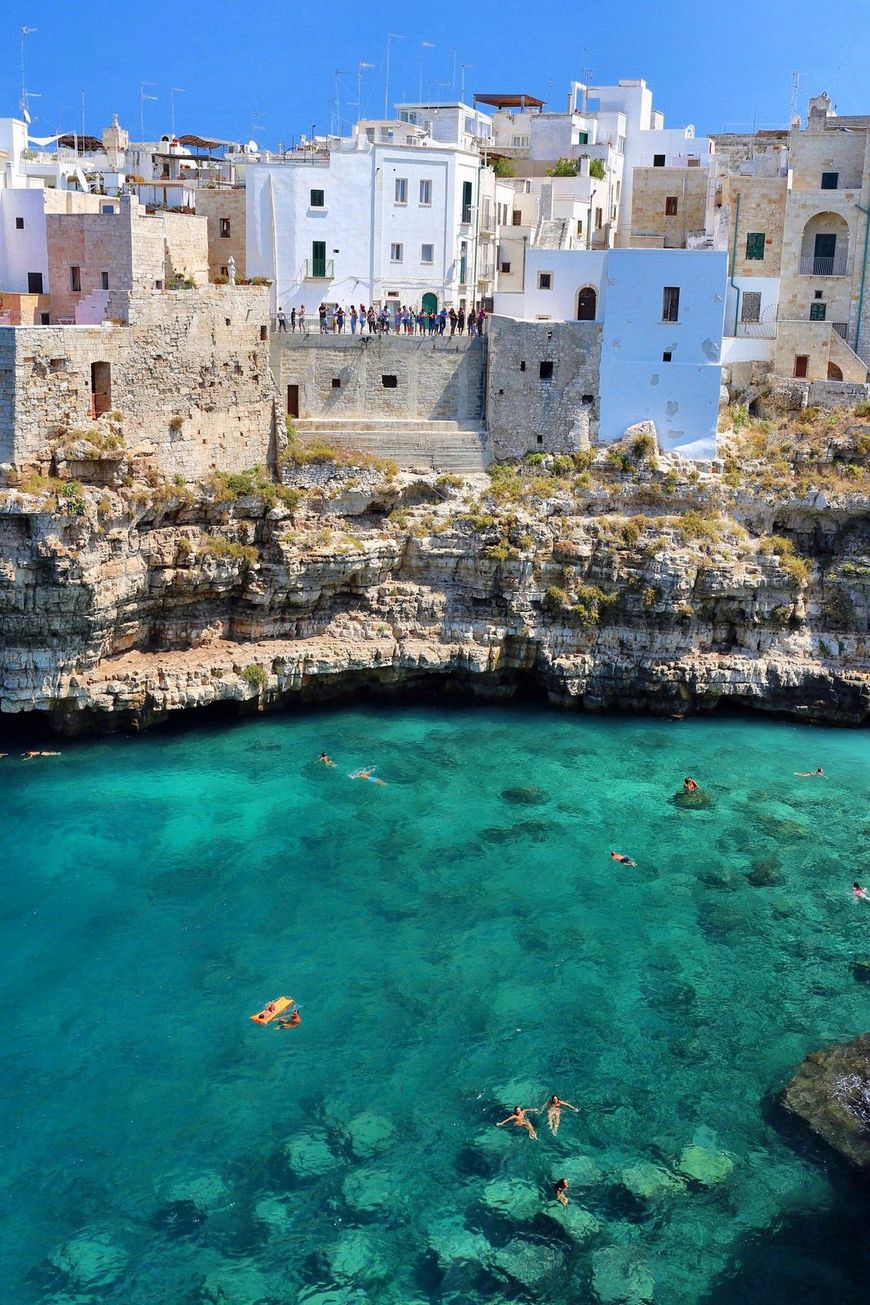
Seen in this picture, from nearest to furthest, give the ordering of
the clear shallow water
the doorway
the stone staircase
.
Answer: the clear shallow water < the doorway < the stone staircase

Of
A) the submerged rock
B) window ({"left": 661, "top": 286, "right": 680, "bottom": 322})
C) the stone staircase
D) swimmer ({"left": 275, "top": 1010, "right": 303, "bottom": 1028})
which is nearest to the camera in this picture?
the submerged rock

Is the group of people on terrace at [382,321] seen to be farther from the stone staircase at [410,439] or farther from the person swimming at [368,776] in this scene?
the person swimming at [368,776]

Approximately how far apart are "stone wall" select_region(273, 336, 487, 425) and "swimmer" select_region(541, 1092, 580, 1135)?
20.6m

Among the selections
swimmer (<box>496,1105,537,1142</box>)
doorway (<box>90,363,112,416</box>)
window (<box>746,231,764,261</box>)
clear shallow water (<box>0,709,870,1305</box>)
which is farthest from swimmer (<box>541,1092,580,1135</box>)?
window (<box>746,231,764,261</box>)

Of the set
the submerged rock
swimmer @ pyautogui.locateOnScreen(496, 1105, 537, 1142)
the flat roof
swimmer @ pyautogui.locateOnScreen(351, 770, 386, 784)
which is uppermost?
the flat roof

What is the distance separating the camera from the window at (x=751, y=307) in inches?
1563

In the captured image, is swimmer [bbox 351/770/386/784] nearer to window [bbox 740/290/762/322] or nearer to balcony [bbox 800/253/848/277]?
window [bbox 740/290/762/322]

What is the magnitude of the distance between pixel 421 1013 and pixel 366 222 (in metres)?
24.4

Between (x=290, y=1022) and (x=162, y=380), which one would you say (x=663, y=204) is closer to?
(x=162, y=380)

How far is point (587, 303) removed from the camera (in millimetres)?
37312

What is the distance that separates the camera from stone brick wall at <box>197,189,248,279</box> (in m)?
37.1

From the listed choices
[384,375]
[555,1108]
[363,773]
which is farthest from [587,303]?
[555,1108]

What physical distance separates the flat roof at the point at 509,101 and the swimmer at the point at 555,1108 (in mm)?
42074

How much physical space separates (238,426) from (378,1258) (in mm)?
21204
